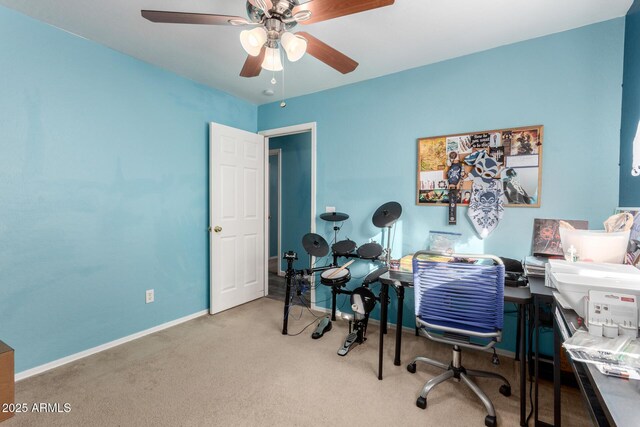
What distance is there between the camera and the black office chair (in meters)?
1.64

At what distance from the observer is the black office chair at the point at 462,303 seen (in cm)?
164

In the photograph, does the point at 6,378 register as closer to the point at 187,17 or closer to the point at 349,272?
the point at 187,17

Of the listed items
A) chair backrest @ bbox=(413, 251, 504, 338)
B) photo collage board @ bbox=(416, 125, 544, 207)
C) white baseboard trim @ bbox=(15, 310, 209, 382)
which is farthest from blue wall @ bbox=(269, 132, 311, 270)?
chair backrest @ bbox=(413, 251, 504, 338)

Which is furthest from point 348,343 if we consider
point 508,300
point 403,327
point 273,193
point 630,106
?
point 273,193

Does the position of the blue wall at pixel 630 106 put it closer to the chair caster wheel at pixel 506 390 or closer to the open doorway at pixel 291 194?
the chair caster wheel at pixel 506 390

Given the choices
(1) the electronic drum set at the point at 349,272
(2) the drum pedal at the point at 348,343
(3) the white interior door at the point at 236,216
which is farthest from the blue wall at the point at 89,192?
(2) the drum pedal at the point at 348,343

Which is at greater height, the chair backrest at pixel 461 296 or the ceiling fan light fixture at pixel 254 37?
the ceiling fan light fixture at pixel 254 37

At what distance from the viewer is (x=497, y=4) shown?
74.7 inches

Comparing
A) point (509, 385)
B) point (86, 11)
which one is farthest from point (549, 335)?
point (86, 11)

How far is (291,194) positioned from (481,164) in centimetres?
302

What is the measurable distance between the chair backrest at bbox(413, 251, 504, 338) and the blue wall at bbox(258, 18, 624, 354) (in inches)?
38.0

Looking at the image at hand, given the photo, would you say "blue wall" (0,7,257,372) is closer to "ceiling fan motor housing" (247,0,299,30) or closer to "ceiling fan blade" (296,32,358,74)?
"ceiling fan motor housing" (247,0,299,30)

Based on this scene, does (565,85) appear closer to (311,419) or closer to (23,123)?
(311,419)

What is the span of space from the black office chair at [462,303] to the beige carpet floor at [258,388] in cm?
16
